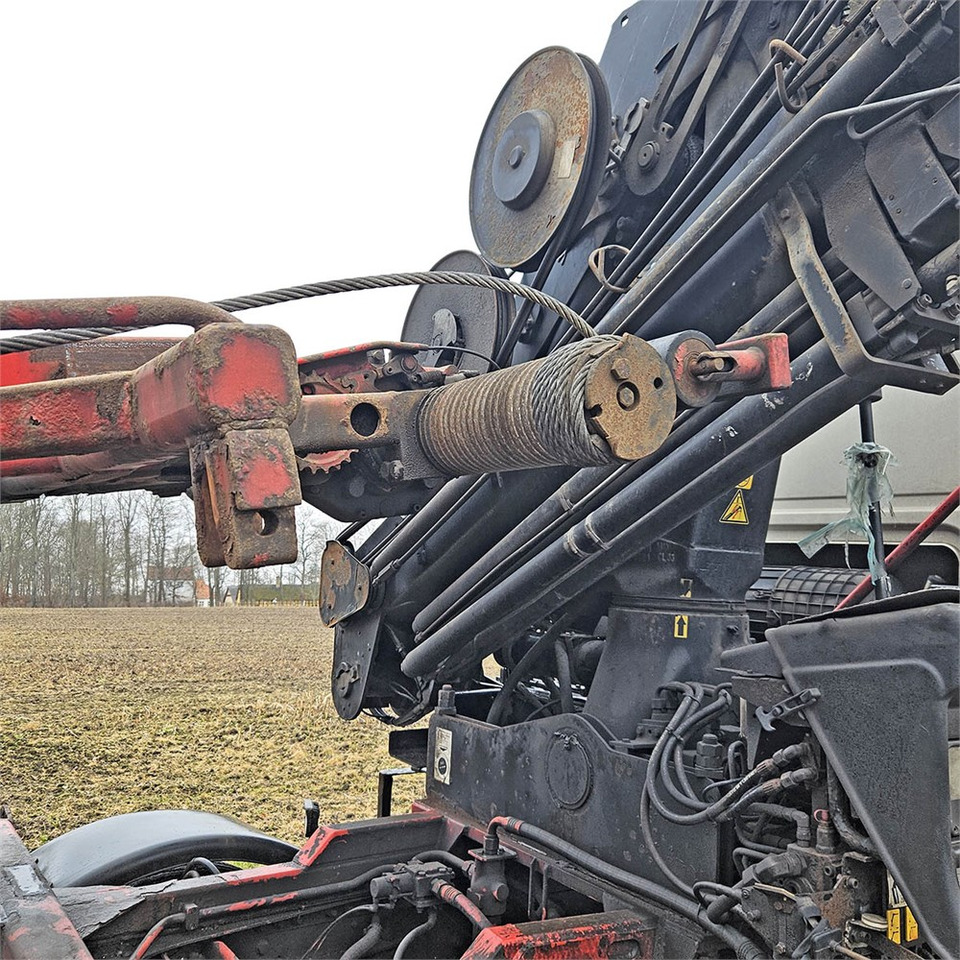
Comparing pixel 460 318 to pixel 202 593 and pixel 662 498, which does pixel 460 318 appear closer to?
pixel 662 498

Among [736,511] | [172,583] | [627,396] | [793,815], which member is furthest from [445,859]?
[172,583]

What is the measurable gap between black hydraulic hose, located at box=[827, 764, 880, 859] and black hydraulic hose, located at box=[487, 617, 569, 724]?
1.32 metres

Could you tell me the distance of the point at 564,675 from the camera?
335 cm

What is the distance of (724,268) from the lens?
258cm

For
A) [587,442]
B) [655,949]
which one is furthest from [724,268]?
[655,949]

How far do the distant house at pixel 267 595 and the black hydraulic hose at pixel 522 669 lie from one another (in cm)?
3353

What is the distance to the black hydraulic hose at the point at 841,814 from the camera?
2.23m

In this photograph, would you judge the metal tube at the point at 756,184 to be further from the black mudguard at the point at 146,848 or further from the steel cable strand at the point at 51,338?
the black mudguard at the point at 146,848

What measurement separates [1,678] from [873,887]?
52.9ft

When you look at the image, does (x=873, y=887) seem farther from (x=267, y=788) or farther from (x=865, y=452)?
(x=267, y=788)

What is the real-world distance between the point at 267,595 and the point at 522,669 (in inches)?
1402

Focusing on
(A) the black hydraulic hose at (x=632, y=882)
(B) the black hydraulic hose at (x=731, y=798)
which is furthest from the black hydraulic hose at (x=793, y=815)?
(A) the black hydraulic hose at (x=632, y=882)

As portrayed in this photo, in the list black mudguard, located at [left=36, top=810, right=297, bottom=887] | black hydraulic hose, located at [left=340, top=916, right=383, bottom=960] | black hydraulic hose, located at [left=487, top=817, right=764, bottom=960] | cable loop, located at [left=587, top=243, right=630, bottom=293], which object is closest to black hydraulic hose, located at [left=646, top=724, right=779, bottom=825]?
black hydraulic hose, located at [left=487, top=817, right=764, bottom=960]

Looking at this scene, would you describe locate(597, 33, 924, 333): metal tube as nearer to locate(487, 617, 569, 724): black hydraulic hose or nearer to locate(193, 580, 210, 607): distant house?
locate(487, 617, 569, 724): black hydraulic hose
